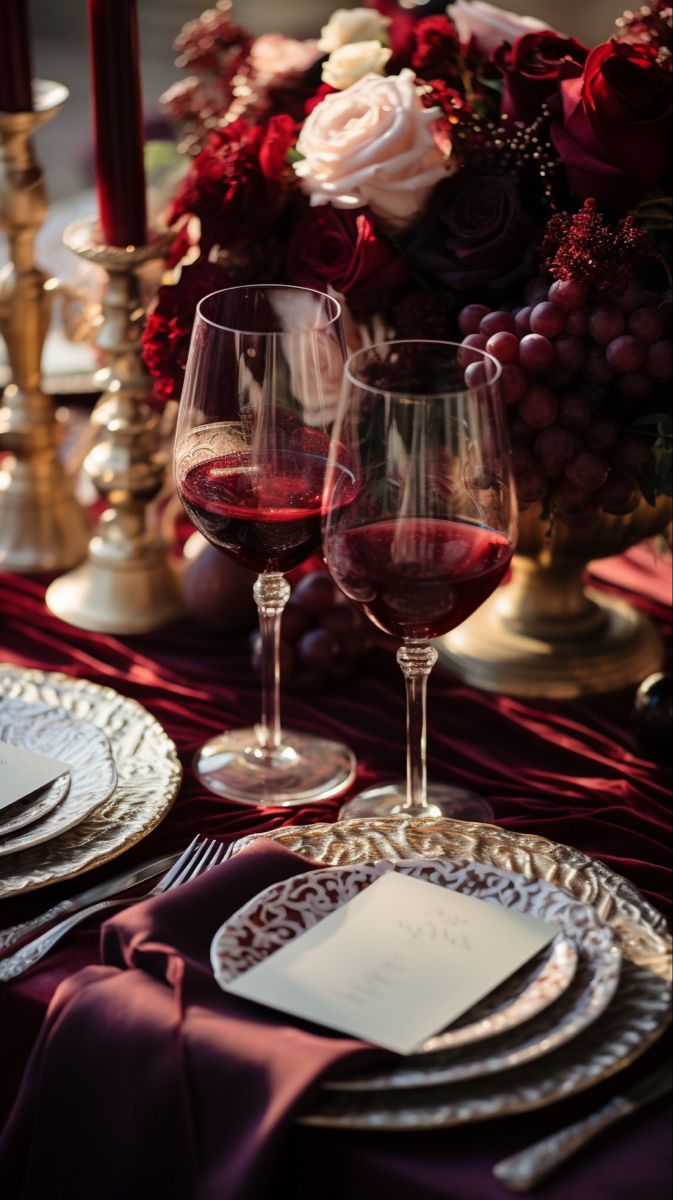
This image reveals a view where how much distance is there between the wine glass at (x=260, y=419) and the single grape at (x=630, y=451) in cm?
25

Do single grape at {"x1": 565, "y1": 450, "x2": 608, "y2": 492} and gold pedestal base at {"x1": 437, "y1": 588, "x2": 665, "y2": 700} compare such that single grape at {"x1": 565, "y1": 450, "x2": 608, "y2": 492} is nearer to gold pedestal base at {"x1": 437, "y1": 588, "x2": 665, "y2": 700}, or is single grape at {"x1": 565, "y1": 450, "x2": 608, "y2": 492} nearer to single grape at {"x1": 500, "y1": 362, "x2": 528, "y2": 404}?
single grape at {"x1": 500, "y1": 362, "x2": 528, "y2": 404}

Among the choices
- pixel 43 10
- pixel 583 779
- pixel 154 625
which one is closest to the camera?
pixel 583 779

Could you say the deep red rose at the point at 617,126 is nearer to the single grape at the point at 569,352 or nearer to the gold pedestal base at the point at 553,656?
the single grape at the point at 569,352

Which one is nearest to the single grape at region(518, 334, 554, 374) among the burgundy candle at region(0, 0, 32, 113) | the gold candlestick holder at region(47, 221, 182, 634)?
the gold candlestick holder at region(47, 221, 182, 634)

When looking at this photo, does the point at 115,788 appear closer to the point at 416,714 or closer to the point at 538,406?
the point at 416,714

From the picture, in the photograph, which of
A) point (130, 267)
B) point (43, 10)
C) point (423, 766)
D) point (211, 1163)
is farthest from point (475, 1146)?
point (43, 10)

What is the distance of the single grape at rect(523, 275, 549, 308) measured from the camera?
0.99m

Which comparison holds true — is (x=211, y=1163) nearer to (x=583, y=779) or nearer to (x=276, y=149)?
(x=583, y=779)

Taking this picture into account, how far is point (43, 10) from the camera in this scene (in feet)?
20.8

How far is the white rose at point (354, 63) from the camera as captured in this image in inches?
44.2

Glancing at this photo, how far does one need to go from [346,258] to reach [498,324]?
6.0 inches

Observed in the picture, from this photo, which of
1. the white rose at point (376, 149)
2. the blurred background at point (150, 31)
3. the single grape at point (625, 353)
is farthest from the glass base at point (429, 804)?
the blurred background at point (150, 31)

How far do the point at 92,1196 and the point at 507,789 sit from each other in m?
0.47

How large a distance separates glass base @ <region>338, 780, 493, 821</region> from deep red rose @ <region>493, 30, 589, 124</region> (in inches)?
20.9
